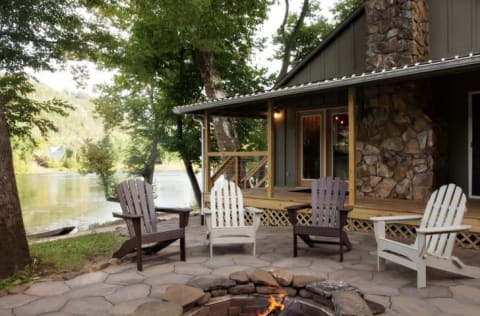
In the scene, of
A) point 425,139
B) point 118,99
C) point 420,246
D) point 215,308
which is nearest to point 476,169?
point 425,139

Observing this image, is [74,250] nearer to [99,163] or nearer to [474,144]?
[474,144]

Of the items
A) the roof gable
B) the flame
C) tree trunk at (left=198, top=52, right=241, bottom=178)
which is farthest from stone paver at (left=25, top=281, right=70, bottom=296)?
tree trunk at (left=198, top=52, right=241, bottom=178)

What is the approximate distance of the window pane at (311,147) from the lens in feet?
27.8

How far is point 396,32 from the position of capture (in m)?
6.47

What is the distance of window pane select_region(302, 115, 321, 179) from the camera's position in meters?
8.48

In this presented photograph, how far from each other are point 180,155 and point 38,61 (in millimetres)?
5586

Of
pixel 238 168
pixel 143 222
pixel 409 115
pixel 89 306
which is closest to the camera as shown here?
pixel 89 306

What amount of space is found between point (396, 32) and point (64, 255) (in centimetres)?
627

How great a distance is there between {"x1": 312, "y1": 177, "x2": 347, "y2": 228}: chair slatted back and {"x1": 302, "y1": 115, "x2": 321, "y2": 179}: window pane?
146 inches

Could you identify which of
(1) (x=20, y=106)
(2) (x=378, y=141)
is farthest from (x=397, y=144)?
(1) (x=20, y=106)

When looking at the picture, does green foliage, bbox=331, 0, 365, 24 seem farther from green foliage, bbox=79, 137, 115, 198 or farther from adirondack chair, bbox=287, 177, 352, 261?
adirondack chair, bbox=287, 177, 352, 261

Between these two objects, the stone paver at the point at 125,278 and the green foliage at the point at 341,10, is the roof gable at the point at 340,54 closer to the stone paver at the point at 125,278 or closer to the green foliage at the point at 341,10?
the stone paver at the point at 125,278

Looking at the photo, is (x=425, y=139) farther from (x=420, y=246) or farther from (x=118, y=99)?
(x=118, y=99)

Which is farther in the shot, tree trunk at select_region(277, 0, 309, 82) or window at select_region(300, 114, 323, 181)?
tree trunk at select_region(277, 0, 309, 82)
